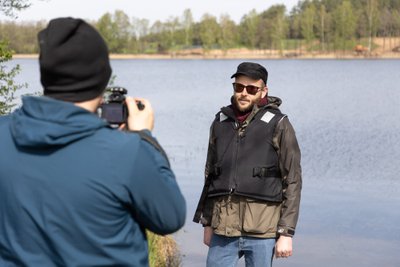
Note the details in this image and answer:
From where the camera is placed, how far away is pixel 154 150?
93.2 inches

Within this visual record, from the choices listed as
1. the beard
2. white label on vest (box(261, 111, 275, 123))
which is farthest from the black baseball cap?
white label on vest (box(261, 111, 275, 123))

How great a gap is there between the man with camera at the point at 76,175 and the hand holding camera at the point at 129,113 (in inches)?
5.4

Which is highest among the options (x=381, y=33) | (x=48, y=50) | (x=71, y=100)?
(x=48, y=50)

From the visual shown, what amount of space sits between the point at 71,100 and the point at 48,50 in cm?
17

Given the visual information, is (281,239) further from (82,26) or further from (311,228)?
(311,228)

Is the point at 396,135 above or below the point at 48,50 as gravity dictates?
below

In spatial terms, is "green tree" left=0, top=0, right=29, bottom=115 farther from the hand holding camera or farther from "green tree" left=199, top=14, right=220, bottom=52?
"green tree" left=199, top=14, right=220, bottom=52

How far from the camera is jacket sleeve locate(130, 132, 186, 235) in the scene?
7.55ft

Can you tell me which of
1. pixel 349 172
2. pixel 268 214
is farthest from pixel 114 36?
pixel 268 214

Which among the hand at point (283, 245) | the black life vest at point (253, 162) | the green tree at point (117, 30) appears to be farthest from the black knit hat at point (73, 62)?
the green tree at point (117, 30)

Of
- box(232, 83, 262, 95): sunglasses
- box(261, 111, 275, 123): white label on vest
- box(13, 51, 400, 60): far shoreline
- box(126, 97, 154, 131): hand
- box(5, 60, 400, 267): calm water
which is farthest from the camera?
box(13, 51, 400, 60): far shoreline

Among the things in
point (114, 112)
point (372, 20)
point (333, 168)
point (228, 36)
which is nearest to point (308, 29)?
point (372, 20)

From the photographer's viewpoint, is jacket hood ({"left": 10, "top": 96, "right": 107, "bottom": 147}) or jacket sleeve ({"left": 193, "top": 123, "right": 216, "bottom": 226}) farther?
jacket sleeve ({"left": 193, "top": 123, "right": 216, "bottom": 226})

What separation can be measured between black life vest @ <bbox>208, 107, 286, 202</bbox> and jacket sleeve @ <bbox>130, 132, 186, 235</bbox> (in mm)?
2567
